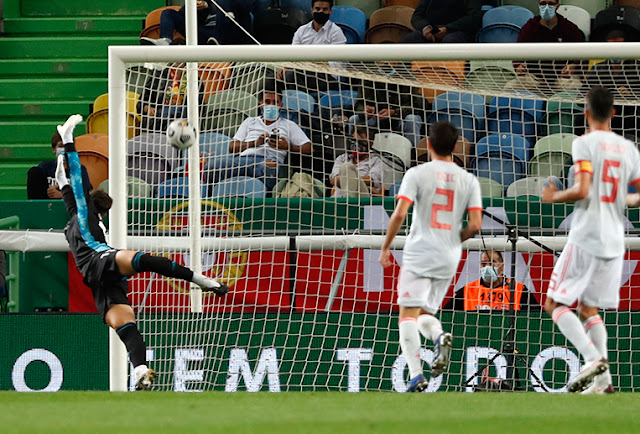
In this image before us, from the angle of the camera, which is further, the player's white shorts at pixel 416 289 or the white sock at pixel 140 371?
the white sock at pixel 140 371

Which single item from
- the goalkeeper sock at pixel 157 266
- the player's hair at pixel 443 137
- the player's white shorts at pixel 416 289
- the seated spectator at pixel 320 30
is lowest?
the player's white shorts at pixel 416 289

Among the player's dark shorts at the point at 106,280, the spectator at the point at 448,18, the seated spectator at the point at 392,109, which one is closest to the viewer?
the player's dark shorts at the point at 106,280

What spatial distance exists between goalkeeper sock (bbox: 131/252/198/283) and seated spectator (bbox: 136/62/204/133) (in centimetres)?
162

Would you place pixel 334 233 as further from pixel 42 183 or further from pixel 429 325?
pixel 42 183

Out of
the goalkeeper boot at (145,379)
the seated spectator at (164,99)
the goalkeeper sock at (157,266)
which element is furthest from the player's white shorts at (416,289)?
the seated spectator at (164,99)

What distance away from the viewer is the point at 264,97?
1049 cm

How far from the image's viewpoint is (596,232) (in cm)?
694

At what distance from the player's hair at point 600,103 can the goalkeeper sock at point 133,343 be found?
12.9 feet

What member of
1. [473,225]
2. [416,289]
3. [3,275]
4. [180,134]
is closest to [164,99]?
[180,134]

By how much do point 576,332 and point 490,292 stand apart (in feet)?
10.4

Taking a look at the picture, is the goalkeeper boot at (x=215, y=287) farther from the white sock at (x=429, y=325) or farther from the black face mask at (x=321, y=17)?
the black face mask at (x=321, y=17)

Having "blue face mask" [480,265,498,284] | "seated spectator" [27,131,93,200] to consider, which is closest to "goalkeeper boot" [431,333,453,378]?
"blue face mask" [480,265,498,284]

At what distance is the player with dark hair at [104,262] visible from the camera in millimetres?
8766

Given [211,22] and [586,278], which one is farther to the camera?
[211,22]
